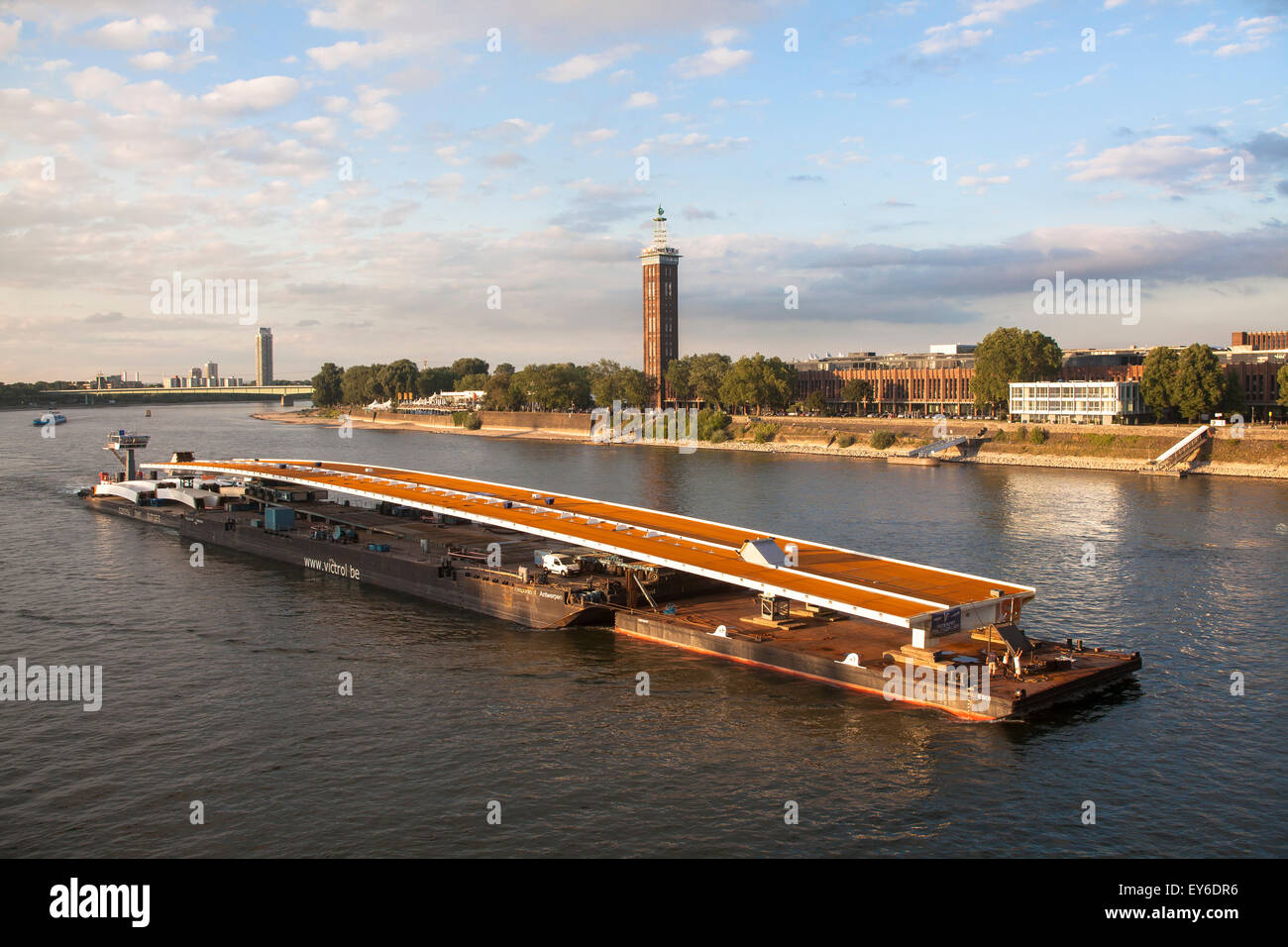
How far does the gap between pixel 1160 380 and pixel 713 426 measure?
79946 millimetres

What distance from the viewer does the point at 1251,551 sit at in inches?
2697

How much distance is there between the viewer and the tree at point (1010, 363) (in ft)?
562

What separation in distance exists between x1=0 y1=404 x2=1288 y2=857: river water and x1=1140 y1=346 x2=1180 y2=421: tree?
94.9m

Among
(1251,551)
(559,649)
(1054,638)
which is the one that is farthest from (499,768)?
(1251,551)

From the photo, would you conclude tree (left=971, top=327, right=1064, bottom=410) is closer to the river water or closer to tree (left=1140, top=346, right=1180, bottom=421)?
tree (left=1140, top=346, right=1180, bottom=421)

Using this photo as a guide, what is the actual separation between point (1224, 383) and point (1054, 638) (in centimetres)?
12262

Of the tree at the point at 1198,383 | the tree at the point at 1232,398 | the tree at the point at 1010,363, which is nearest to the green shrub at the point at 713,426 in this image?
the tree at the point at 1010,363

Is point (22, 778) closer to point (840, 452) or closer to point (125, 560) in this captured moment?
point (125, 560)

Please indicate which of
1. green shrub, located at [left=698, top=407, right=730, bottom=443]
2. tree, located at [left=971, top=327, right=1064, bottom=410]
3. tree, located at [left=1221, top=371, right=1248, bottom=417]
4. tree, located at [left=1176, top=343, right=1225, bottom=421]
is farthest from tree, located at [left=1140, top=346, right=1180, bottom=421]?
green shrub, located at [left=698, top=407, right=730, bottom=443]

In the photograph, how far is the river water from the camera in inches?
1106

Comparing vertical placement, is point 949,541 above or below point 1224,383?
below

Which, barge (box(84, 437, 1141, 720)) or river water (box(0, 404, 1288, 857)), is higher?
barge (box(84, 437, 1141, 720))

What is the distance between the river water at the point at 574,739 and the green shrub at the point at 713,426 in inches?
5066
